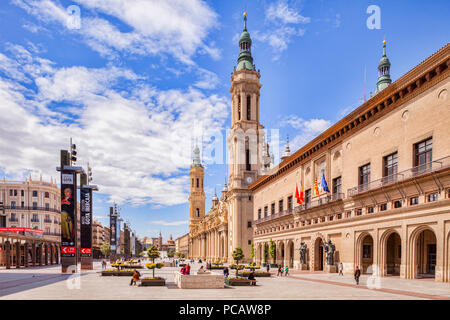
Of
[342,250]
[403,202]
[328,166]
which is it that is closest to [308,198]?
[328,166]

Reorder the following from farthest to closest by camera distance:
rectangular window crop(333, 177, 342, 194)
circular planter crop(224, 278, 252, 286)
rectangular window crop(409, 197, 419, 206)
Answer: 1. rectangular window crop(333, 177, 342, 194)
2. rectangular window crop(409, 197, 419, 206)
3. circular planter crop(224, 278, 252, 286)

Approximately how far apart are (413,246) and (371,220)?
603 centimetres

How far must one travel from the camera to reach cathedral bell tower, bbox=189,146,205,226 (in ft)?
596

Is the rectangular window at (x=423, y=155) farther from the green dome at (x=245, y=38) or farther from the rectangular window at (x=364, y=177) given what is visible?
the green dome at (x=245, y=38)

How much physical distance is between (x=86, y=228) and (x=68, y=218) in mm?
8781

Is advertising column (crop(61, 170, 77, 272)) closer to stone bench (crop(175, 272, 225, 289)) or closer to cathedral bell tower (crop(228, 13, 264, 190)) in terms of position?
stone bench (crop(175, 272, 225, 289))

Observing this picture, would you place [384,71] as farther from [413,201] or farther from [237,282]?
[237,282]

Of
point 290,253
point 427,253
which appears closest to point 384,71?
point 290,253

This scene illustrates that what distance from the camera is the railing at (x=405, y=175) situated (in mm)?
27234

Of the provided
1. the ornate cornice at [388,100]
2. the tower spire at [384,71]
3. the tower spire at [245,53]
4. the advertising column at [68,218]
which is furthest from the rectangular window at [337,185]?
the tower spire at [384,71]

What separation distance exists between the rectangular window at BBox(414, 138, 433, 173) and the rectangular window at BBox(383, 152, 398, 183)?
2626 millimetres

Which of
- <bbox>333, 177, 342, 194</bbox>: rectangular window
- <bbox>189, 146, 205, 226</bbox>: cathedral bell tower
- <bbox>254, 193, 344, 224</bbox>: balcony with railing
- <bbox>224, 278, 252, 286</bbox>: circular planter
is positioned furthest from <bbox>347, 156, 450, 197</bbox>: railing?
<bbox>189, 146, 205, 226</bbox>: cathedral bell tower

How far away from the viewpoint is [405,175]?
31266 millimetres

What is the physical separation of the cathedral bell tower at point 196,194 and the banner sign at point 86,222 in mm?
128441
